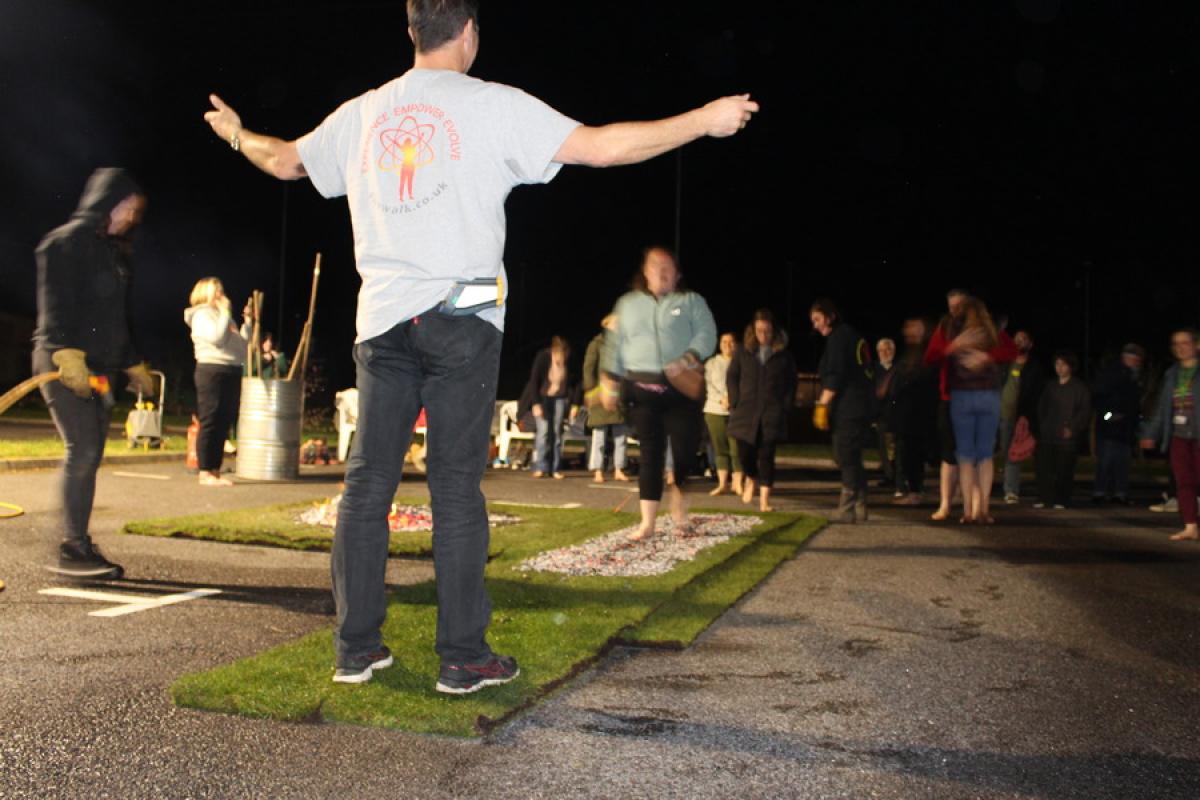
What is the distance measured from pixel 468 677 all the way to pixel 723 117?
1.89 meters

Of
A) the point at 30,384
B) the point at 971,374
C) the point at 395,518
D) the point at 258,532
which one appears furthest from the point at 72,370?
the point at 971,374

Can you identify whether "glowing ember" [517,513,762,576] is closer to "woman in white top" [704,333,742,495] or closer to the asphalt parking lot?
the asphalt parking lot

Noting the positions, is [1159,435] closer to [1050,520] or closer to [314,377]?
[1050,520]

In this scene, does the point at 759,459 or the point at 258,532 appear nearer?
the point at 258,532

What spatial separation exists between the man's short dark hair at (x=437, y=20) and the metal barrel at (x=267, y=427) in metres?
9.03

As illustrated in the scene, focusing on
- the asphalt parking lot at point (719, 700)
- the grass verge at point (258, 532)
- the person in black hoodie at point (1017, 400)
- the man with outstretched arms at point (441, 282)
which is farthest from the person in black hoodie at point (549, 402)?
the man with outstretched arms at point (441, 282)

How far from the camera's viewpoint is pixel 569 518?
888 cm

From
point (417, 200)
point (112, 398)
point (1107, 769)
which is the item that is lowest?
point (1107, 769)

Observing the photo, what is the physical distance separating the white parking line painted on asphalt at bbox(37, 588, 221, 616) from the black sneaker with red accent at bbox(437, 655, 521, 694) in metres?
1.97

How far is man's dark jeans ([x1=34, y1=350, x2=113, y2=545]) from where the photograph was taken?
5.38 meters

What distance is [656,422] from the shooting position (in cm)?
745

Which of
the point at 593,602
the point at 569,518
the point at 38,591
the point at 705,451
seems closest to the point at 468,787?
the point at 593,602

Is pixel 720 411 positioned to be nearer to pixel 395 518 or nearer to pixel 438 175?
pixel 395 518

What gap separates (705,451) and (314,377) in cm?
1326
